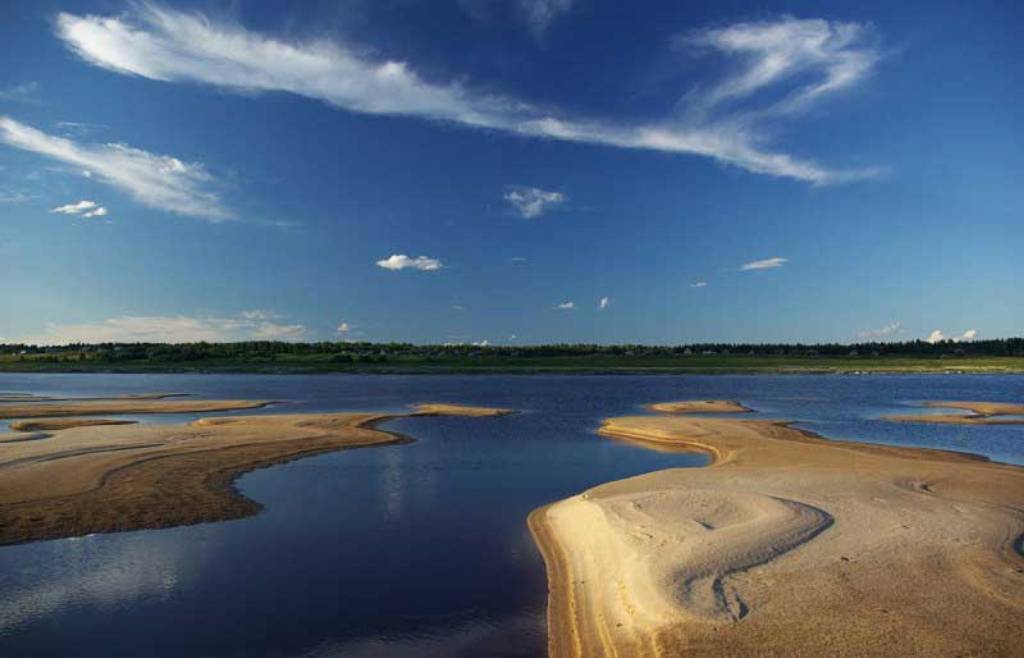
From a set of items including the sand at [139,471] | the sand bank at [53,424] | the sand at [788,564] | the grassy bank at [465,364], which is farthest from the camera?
the grassy bank at [465,364]

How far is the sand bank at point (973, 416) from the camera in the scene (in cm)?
4231

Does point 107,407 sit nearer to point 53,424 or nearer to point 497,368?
point 53,424

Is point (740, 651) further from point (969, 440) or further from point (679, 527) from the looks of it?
point (969, 440)

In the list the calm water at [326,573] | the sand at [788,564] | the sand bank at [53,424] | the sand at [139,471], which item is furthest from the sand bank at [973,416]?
the sand bank at [53,424]

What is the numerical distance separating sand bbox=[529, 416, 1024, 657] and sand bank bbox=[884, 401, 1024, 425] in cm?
2286

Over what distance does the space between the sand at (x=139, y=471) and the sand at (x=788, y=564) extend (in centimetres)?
939

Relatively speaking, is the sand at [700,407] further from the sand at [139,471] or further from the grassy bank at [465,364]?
the grassy bank at [465,364]

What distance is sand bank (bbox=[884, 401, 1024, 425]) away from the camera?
139 feet

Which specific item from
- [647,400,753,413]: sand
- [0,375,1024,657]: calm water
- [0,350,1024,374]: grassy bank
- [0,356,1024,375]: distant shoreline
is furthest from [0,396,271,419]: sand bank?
[0,350,1024,374]: grassy bank

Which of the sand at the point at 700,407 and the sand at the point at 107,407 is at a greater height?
the sand at the point at 107,407

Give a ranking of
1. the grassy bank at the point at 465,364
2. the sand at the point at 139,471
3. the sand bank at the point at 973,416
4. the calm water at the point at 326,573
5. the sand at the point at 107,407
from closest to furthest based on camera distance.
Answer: the calm water at the point at 326,573 → the sand at the point at 139,471 → the sand bank at the point at 973,416 → the sand at the point at 107,407 → the grassy bank at the point at 465,364

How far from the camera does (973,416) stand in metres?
46.1

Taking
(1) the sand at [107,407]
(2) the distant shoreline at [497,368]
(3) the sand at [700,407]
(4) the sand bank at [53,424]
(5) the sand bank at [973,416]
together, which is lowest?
(5) the sand bank at [973,416]

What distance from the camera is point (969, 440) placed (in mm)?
33625
